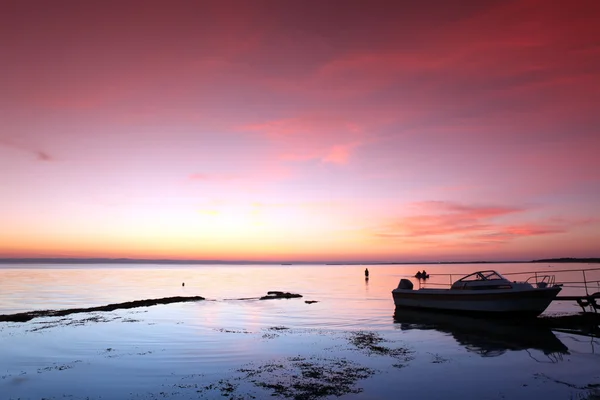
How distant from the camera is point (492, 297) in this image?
31766 mm

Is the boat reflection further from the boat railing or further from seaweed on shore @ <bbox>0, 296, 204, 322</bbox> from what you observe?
seaweed on shore @ <bbox>0, 296, 204, 322</bbox>

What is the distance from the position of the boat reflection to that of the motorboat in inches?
34.0

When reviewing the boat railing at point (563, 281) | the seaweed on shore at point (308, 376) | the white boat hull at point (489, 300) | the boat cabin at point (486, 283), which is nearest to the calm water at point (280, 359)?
the seaweed on shore at point (308, 376)

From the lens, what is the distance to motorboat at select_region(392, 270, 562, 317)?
3016 centimetres

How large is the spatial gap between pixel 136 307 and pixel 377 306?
88.2 feet

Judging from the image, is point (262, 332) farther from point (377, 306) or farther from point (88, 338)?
point (377, 306)

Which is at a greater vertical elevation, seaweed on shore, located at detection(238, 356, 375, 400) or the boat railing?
the boat railing

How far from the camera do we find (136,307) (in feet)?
137

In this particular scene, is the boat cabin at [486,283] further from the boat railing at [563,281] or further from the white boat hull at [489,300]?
the boat railing at [563,281]

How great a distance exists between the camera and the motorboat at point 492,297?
30156mm

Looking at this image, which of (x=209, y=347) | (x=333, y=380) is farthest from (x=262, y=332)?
(x=333, y=380)

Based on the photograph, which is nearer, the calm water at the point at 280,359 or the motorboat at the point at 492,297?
the calm water at the point at 280,359

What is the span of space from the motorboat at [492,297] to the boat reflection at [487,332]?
863 millimetres

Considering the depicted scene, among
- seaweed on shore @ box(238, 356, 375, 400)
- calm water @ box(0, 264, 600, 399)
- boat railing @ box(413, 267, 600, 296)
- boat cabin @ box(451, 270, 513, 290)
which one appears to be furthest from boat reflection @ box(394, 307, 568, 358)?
seaweed on shore @ box(238, 356, 375, 400)
